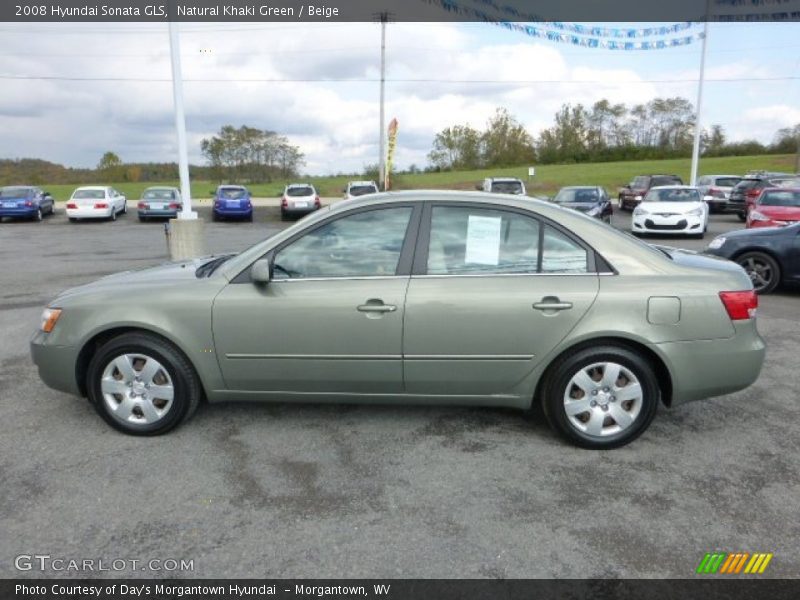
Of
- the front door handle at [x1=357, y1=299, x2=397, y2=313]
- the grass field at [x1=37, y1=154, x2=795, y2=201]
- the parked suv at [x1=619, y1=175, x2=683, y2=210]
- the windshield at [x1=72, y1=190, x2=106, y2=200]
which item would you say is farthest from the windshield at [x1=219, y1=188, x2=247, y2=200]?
the front door handle at [x1=357, y1=299, x2=397, y2=313]

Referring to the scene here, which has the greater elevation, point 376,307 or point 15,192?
point 15,192

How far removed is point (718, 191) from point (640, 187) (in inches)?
129

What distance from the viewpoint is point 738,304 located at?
3555mm

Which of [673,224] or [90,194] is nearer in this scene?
[673,224]

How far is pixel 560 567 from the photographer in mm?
2562

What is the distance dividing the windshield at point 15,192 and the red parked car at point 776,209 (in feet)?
85.9

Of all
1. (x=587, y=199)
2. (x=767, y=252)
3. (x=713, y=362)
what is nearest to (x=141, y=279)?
(x=713, y=362)

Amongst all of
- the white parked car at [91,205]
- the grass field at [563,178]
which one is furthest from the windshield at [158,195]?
the grass field at [563,178]

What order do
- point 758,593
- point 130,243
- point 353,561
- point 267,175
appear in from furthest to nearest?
point 267,175 < point 130,243 < point 353,561 < point 758,593

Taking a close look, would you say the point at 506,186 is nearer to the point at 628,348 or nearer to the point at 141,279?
the point at 628,348

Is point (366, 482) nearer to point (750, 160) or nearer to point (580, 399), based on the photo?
point (580, 399)

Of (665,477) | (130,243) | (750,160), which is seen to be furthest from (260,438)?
(750,160)

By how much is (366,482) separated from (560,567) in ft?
3.78

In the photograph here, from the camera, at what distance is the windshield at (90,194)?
2438 cm
